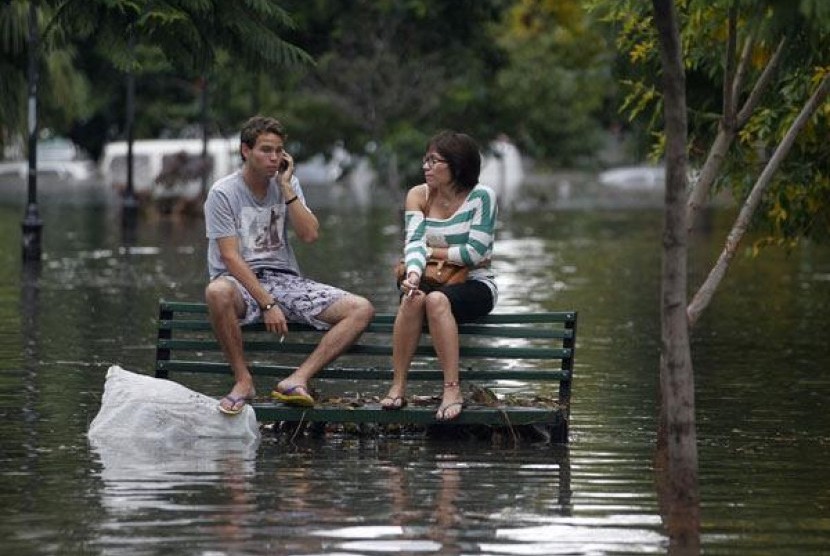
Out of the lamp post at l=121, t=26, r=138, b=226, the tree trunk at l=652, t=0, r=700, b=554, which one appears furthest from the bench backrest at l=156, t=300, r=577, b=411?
the lamp post at l=121, t=26, r=138, b=226

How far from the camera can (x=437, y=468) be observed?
37.8 feet

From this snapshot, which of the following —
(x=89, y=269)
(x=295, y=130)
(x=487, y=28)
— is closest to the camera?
(x=89, y=269)

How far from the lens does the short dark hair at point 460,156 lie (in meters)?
12.6

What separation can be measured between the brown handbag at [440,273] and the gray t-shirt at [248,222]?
2.04 feet

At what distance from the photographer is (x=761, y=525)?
985cm

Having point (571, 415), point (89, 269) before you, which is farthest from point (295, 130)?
point (571, 415)

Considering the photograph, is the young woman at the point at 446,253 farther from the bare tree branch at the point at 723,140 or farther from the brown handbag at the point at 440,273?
the bare tree branch at the point at 723,140

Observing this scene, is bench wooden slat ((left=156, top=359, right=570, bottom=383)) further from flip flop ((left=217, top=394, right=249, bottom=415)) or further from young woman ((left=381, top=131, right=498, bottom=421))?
flip flop ((left=217, top=394, right=249, bottom=415))

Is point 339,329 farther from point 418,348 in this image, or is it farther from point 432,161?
point 432,161

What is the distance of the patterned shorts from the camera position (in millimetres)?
12586

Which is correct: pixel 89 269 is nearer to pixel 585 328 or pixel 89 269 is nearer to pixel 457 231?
pixel 585 328

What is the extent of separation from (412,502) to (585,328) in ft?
35.5

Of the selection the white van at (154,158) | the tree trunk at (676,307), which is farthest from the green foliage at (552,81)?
the tree trunk at (676,307)

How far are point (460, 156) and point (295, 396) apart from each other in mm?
1511
